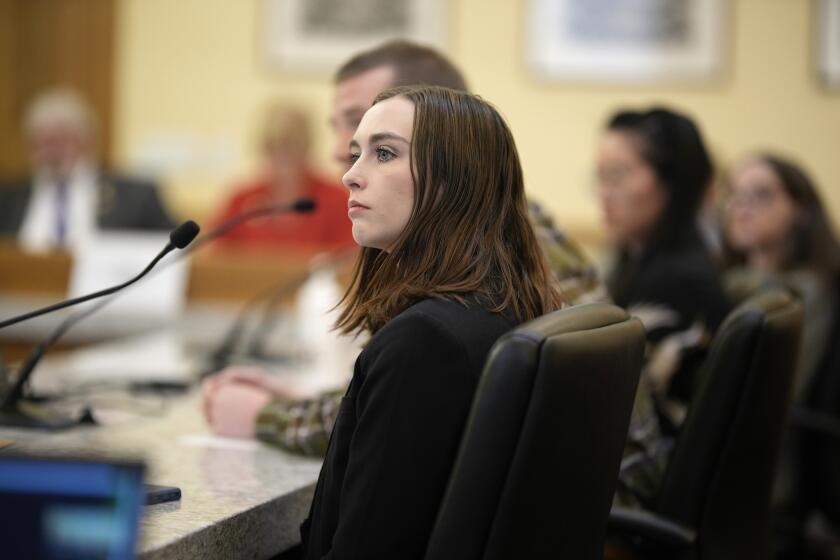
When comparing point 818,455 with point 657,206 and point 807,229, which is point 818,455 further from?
point 657,206

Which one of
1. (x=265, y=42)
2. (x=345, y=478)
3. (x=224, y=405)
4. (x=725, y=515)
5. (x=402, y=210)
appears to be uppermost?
(x=265, y=42)

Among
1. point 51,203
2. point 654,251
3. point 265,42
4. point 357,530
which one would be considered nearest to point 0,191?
point 51,203

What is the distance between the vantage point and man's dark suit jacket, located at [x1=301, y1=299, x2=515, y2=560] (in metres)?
1.05

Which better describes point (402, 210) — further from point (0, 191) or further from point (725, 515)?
point (0, 191)

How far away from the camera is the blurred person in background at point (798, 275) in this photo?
2.84 meters

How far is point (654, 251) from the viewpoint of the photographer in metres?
2.53

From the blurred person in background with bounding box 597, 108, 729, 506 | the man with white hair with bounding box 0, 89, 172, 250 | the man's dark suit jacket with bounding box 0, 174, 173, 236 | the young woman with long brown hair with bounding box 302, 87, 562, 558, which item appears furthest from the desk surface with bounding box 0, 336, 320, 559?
the man's dark suit jacket with bounding box 0, 174, 173, 236

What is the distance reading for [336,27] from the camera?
518 cm

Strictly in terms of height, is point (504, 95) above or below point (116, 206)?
above

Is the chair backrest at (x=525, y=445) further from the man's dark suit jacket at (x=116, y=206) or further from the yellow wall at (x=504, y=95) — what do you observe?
the yellow wall at (x=504, y=95)

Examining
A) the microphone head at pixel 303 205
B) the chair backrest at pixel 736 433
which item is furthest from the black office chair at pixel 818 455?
the microphone head at pixel 303 205

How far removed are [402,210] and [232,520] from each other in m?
0.39

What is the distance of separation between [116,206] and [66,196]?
18 centimetres

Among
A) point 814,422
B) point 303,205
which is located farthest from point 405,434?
point 814,422
